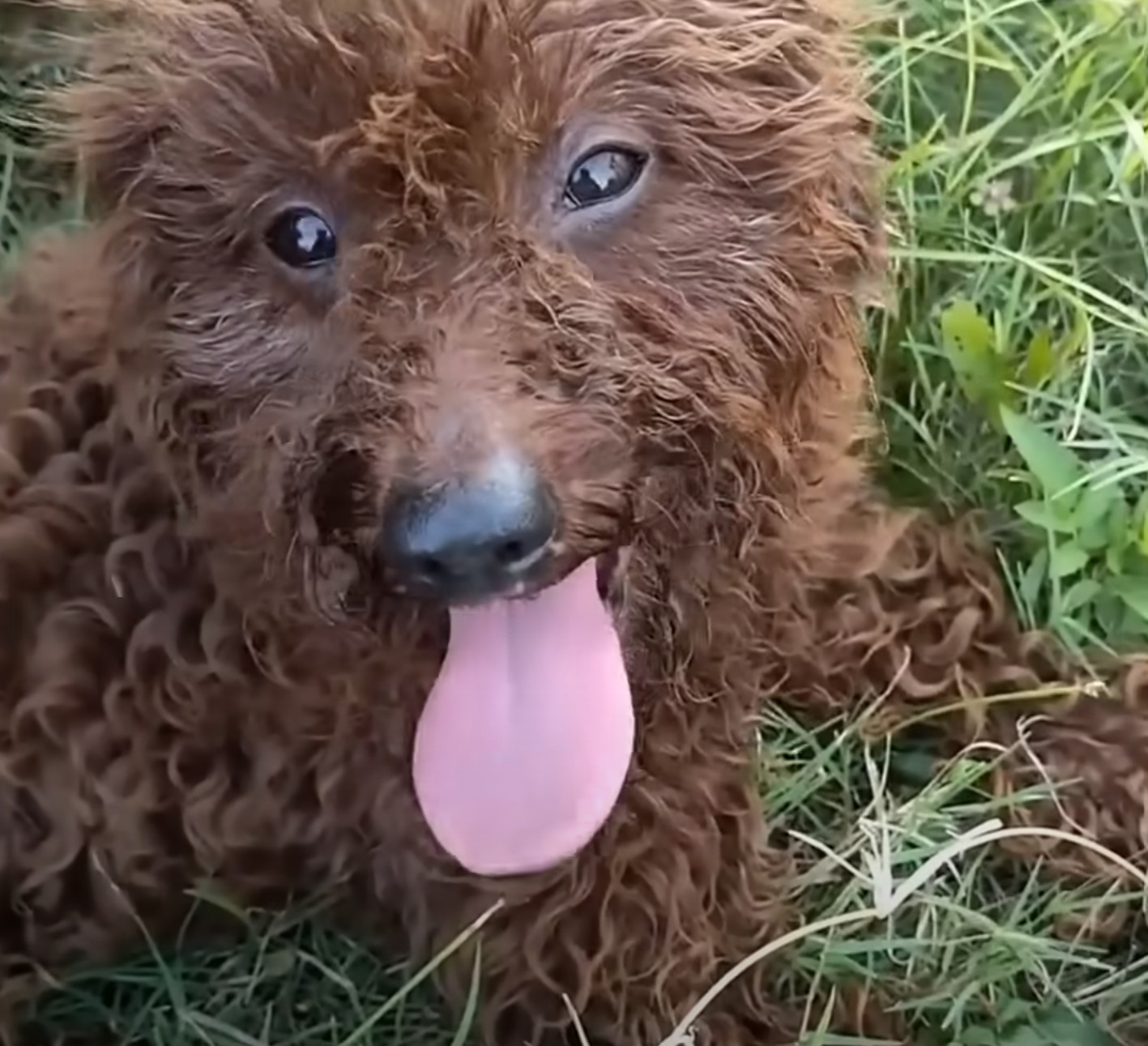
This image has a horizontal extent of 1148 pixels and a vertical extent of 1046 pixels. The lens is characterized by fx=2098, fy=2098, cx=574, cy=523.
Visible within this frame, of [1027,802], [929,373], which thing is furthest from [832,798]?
[929,373]

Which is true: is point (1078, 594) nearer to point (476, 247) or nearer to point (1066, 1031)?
point (1066, 1031)

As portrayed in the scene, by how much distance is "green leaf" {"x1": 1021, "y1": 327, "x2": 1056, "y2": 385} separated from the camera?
254cm

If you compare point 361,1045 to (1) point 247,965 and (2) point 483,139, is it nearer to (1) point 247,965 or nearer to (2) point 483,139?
(1) point 247,965

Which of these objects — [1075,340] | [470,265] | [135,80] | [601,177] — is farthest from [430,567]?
[1075,340]

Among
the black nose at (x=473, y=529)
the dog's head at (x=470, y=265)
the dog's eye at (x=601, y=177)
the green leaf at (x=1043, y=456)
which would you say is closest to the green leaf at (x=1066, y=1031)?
the green leaf at (x=1043, y=456)

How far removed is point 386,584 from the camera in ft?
5.54

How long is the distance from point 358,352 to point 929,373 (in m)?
1.13

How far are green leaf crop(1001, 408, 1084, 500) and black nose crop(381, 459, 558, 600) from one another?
102 cm

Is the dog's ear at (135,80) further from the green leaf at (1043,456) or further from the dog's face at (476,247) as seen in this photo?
the green leaf at (1043,456)

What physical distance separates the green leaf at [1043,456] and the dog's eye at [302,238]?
1028 millimetres

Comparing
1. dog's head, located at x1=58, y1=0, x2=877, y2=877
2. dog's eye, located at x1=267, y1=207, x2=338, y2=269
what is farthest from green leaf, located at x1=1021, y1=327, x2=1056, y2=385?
dog's eye, located at x1=267, y1=207, x2=338, y2=269

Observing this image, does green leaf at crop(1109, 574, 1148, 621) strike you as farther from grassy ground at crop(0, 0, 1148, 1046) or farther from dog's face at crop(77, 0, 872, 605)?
dog's face at crop(77, 0, 872, 605)

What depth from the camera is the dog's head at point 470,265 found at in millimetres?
1608

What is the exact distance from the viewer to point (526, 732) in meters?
1.85
